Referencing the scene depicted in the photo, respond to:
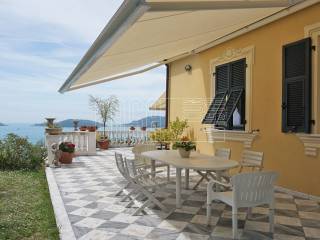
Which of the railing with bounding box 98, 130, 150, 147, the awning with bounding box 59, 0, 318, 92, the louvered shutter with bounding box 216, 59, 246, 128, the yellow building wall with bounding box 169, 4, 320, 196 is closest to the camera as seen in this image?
the awning with bounding box 59, 0, 318, 92

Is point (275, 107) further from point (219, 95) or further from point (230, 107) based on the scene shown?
point (219, 95)

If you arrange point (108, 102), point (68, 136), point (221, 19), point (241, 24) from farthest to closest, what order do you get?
point (108, 102) < point (68, 136) < point (241, 24) < point (221, 19)

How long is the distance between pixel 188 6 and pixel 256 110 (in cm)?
456

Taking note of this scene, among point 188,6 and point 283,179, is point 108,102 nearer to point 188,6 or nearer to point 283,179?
point 283,179

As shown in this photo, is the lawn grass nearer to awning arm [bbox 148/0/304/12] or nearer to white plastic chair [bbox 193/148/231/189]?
white plastic chair [bbox 193/148/231/189]

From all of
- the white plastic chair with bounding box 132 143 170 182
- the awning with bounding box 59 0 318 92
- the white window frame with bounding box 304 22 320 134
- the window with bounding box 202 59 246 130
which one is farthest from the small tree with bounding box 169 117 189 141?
the white window frame with bounding box 304 22 320 134

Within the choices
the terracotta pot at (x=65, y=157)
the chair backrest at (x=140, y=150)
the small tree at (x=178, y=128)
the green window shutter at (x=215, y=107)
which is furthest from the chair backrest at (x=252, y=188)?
the terracotta pot at (x=65, y=157)

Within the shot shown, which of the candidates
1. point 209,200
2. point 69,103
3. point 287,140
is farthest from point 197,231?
point 69,103

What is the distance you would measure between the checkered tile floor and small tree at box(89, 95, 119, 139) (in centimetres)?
914

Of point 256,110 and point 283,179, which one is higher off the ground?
point 256,110

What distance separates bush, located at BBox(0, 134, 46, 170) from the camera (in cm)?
1019

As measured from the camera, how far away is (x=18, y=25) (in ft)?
44.5

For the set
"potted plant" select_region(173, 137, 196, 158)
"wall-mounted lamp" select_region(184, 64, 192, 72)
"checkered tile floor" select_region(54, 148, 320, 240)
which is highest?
"wall-mounted lamp" select_region(184, 64, 192, 72)

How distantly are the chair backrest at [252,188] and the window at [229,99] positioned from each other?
3.98 m
